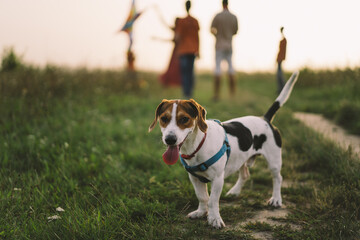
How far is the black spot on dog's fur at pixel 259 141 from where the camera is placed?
335 cm

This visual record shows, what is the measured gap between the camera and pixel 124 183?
12.7ft

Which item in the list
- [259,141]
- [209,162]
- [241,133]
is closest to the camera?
[209,162]

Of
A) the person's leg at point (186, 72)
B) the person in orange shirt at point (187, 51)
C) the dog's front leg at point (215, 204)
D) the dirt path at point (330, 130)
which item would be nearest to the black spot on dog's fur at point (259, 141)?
the dog's front leg at point (215, 204)

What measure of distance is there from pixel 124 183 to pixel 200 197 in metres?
1.21

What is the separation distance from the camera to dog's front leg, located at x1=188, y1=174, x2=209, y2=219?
3076 millimetres

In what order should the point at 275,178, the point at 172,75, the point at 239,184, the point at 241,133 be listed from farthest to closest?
the point at 172,75, the point at 239,184, the point at 275,178, the point at 241,133

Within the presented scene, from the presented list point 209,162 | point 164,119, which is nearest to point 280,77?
point 209,162

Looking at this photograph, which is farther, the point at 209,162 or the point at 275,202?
the point at 275,202

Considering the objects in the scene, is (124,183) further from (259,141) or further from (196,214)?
(259,141)

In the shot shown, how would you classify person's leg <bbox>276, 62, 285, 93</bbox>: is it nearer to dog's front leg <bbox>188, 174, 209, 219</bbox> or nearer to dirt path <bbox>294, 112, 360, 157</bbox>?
dog's front leg <bbox>188, 174, 209, 219</bbox>

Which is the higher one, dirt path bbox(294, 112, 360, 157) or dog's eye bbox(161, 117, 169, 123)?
dog's eye bbox(161, 117, 169, 123)

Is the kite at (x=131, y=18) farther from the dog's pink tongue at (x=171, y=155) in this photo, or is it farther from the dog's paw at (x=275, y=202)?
the dog's paw at (x=275, y=202)

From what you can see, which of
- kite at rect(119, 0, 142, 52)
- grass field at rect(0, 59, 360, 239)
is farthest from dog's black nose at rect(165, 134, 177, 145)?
kite at rect(119, 0, 142, 52)

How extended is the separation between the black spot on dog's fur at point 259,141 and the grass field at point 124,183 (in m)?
0.63
